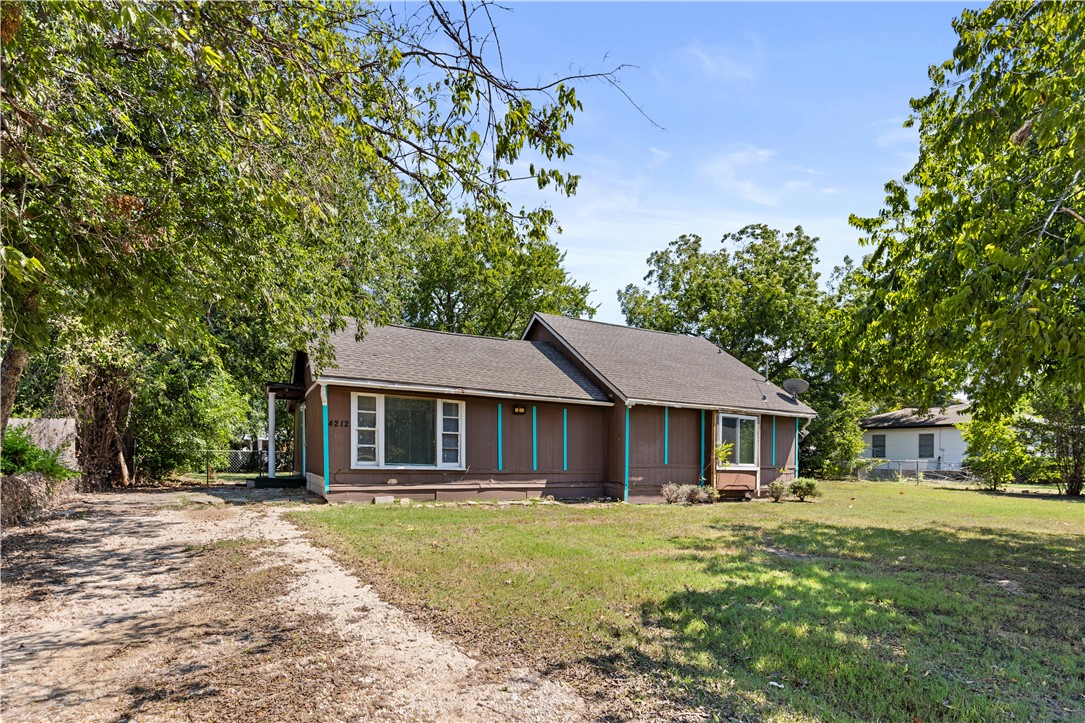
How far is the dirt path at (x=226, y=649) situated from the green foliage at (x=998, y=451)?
2366 cm

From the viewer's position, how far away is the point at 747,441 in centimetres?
→ 1777

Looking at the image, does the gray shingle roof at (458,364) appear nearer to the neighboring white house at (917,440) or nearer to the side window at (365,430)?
the side window at (365,430)

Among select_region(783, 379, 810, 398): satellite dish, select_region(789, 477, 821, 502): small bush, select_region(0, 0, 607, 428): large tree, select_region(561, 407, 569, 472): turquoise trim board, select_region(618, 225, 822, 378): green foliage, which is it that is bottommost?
select_region(789, 477, 821, 502): small bush

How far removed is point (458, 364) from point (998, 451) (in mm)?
21487

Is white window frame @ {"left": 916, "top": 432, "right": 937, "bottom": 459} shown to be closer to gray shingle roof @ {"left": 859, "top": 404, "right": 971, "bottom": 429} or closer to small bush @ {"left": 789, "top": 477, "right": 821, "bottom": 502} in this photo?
gray shingle roof @ {"left": 859, "top": 404, "right": 971, "bottom": 429}

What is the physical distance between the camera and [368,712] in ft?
10.7

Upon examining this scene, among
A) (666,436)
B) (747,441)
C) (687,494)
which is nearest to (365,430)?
(666,436)

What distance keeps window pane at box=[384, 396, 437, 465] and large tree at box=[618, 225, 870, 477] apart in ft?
63.3

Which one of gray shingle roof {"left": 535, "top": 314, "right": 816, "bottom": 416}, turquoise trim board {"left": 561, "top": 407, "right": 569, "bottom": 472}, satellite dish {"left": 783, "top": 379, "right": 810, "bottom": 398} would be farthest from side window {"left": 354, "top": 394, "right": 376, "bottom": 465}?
satellite dish {"left": 783, "top": 379, "right": 810, "bottom": 398}

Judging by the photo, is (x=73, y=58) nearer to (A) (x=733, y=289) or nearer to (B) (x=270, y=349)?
(B) (x=270, y=349)

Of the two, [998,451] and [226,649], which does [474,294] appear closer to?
[998,451]

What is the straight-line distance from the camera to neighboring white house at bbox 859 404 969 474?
32438 millimetres

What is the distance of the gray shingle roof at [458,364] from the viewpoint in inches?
523

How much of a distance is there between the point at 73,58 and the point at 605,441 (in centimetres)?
1360
